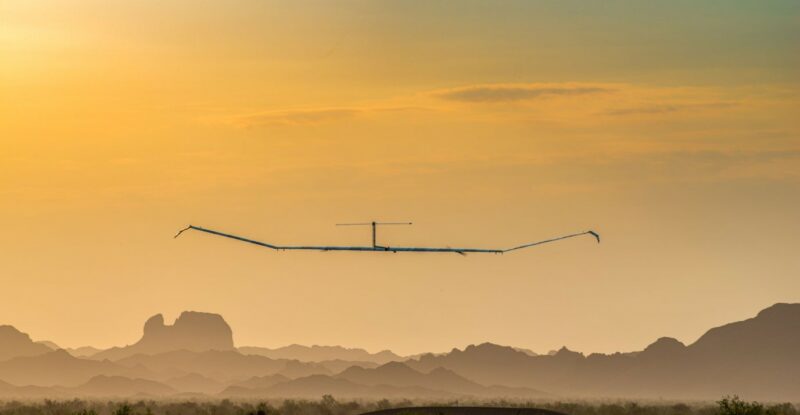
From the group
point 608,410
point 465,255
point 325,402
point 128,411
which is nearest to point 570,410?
point 608,410

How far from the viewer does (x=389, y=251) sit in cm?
9444

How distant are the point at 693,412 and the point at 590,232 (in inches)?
3027

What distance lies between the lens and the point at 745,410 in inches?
5271

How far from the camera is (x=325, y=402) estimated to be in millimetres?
174625

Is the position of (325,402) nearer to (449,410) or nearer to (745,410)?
(449,410)

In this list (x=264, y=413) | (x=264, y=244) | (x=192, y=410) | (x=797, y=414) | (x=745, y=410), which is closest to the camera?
(x=264, y=244)

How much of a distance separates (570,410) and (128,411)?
49673 millimetres

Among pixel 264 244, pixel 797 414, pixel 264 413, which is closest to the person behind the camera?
pixel 264 244

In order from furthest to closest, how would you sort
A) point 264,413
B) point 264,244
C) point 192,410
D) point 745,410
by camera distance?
1. point 192,410
2. point 264,413
3. point 745,410
4. point 264,244

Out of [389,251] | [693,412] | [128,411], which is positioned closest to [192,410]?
[128,411]

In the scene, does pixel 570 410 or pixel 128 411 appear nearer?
pixel 128 411

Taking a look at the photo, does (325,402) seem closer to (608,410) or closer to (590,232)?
(608,410)

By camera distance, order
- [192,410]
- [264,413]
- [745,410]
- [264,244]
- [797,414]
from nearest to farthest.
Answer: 1. [264,244]
2. [745,410]
3. [264,413]
4. [797,414]
5. [192,410]

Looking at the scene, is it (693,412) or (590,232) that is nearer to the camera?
(590,232)
